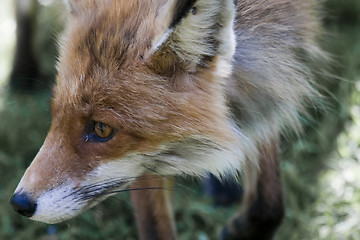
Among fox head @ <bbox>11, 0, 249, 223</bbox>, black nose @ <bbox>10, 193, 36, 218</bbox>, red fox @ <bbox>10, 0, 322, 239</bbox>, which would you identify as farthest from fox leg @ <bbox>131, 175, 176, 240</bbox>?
black nose @ <bbox>10, 193, 36, 218</bbox>

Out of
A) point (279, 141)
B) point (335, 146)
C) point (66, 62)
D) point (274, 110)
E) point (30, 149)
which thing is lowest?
point (30, 149)

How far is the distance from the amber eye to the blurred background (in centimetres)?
69

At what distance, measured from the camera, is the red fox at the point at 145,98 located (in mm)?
2477

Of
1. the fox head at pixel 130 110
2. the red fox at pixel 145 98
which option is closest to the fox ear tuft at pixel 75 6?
the red fox at pixel 145 98

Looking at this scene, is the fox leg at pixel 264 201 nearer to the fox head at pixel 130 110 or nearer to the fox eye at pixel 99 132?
the fox head at pixel 130 110

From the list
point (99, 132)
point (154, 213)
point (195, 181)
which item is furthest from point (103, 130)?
point (154, 213)

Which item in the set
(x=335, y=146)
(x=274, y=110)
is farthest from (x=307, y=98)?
(x=335, y=146)

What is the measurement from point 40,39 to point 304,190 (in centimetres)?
356

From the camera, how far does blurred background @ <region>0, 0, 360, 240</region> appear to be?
12.8 ft

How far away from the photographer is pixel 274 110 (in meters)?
3.02

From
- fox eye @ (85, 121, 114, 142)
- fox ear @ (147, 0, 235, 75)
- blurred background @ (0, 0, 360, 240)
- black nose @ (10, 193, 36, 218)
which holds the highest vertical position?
fox ear @ (147, 0, 235, 75)

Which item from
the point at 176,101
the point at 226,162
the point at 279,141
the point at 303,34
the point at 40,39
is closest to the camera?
the point at 176,101

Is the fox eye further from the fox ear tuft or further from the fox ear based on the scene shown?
the fox ear tuft

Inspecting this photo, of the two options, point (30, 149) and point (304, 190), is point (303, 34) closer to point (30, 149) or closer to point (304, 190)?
point (304, 190)
